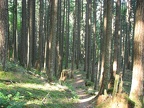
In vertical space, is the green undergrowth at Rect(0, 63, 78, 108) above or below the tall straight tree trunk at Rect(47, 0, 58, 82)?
below

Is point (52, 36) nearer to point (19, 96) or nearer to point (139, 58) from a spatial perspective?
point (139, 58)

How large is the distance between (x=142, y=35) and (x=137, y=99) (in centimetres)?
254

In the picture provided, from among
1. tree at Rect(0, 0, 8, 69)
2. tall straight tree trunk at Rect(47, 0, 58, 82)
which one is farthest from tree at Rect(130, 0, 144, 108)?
tall straight tree trunk at Rect(47, 0, 58, 82)

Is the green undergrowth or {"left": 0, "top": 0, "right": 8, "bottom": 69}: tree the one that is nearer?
the green undergrowth

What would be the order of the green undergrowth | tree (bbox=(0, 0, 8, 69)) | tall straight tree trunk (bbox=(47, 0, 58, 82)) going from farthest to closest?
tall straight tree trunk (bbox=(47, 0, 58, 82)) → tree (bbox=(0, 0, 8, 69)) → the green undergrowth

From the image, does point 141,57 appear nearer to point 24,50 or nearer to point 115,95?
point 115,95

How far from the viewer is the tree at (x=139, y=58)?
1045cm

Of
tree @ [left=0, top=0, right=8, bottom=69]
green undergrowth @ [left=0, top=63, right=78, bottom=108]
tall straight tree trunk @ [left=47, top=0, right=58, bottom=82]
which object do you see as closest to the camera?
green undergrowth @ [left=0, top=63, right=78, bottom=108]

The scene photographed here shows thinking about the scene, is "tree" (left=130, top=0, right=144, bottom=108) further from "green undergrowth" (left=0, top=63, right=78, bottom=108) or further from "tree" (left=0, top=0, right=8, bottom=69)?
"tree" (left=0, top=0, right=8, bottom=69)

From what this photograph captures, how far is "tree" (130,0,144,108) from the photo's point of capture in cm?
1045

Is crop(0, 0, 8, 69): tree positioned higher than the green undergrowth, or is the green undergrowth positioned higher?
crop(0, 0, 8, 69): tree

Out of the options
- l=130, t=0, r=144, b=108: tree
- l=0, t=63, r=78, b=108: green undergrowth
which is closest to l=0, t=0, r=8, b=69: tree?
l=0, t=63, r=78, b=108: green undergrowth

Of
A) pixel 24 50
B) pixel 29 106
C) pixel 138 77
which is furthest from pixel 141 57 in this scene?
pixel 24 50

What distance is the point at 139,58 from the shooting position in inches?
411
